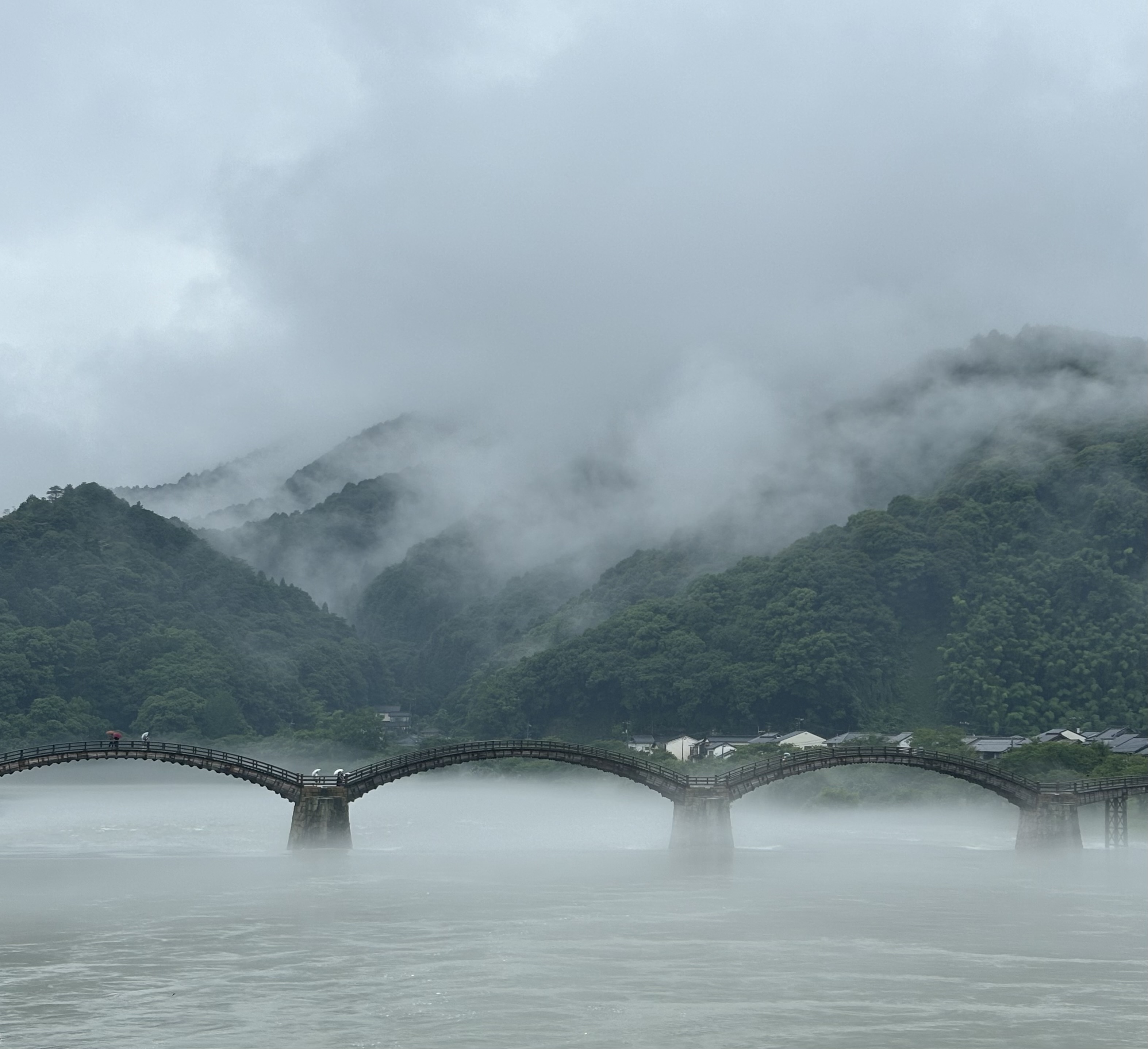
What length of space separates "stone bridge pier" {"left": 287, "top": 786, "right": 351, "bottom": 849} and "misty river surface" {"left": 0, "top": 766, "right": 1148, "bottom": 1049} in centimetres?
117

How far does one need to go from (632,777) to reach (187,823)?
3785cm

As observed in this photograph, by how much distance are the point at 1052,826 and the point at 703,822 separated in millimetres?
19230

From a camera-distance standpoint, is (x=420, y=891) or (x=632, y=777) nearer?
(x=420, y=891)

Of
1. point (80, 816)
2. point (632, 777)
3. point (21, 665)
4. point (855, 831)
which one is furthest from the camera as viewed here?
point (21, 665)

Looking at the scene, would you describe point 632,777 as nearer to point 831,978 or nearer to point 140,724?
point 831,978

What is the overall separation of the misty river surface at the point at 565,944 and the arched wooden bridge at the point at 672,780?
2085 mm

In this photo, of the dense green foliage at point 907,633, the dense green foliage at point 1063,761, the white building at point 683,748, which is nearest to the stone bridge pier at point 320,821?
the dense green foliage at point 1063,761

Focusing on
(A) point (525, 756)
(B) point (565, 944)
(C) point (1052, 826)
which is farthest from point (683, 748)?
(B) point (565, 944)

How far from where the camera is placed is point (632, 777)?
8025cm

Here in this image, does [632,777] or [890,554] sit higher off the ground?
[890,554]

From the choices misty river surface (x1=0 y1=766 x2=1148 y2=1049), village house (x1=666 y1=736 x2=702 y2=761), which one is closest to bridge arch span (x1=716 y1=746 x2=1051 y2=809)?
misty river surface (x1=0 y1=766 x2=1148 y2=1049)

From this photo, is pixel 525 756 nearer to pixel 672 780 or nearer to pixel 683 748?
pixel 672 780

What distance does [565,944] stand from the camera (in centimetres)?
4988

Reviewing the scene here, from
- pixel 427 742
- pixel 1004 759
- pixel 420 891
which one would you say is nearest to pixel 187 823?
pixel 420 891
